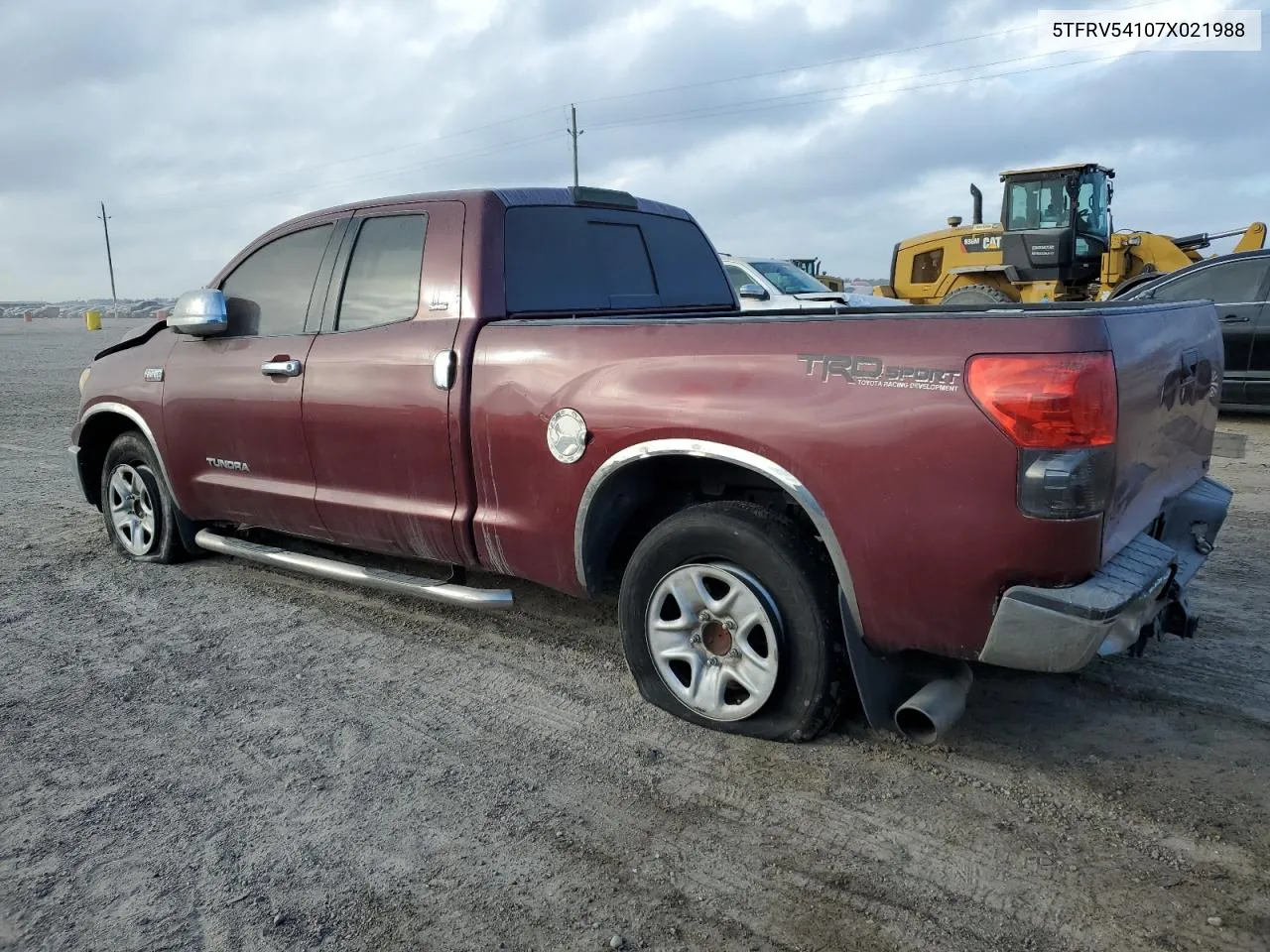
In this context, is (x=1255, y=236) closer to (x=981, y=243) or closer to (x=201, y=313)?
(x=981, y=243)

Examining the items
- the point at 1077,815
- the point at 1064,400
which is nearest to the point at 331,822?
the point at 1077,815

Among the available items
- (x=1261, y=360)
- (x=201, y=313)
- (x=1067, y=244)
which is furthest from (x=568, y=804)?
(x=1067, y=244)

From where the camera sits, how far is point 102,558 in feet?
19.1

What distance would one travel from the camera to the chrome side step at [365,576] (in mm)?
3936

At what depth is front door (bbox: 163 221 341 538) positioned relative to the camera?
4.55m

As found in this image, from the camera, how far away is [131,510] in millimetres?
5695

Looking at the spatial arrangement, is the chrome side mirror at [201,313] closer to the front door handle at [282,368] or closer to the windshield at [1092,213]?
the front door handle at [282,368]

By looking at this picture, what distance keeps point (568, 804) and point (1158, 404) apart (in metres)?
2.13

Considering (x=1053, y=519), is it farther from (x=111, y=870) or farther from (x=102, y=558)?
(x=102, y=558)

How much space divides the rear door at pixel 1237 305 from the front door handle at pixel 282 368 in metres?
7.77

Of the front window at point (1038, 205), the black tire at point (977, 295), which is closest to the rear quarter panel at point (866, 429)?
the black tire at point (977, 295)

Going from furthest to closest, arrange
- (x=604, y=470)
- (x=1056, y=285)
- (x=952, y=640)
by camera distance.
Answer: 1. (x=1056, y=285)
2. (x=604, y=470)
3. (x=952, y=640)

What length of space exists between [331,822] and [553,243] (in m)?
2.49

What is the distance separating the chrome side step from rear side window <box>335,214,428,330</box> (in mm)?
1084
